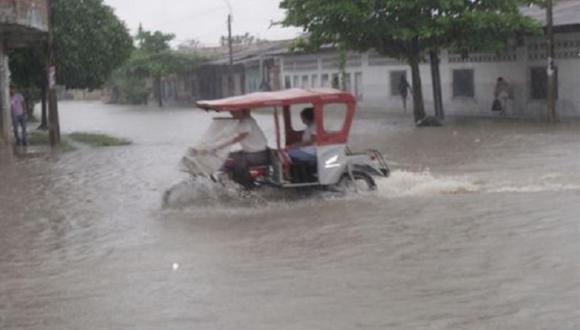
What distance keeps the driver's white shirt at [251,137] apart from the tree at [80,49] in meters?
18.8

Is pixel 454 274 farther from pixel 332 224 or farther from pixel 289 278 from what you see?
pixel 332 224

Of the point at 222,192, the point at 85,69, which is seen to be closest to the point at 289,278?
the point at 222,192

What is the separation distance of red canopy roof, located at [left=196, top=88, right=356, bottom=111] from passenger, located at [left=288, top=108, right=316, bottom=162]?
9.2 inches

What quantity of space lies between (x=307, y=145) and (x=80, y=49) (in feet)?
68.7

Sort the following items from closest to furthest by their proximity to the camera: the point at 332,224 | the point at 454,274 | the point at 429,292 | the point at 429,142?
the point at 429,292 → the point at 454,274 → the point at 332,224 → the point at 429,142

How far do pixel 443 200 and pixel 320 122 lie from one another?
2017mm

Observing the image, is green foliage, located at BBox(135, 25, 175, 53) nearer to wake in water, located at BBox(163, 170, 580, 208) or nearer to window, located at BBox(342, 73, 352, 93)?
window, located at BBox(342, 73, 352, 93)

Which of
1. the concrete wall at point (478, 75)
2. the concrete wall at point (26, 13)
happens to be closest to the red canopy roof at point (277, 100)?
the concrete wall at point (26, 13)

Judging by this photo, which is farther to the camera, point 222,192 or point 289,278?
point 222,192

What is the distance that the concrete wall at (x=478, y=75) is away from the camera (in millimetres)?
29656

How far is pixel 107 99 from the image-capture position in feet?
316

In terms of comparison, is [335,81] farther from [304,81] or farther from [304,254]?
[304,254]

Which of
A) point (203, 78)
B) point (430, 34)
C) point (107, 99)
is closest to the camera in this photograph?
point (430, 34)

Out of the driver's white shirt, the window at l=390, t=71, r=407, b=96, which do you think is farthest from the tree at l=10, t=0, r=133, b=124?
the driver's white shirt
